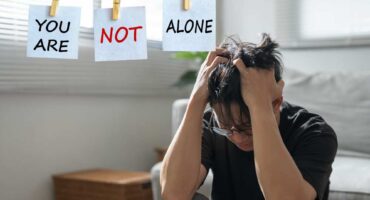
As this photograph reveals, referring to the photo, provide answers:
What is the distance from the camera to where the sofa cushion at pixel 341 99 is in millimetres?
2303

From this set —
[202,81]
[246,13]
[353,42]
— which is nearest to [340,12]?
[353,42]

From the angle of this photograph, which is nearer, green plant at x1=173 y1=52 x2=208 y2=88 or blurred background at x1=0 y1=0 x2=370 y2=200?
blurred background at x1=0 y1=0 x2=370 y2=200

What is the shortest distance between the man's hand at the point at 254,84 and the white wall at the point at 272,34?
1839 mm

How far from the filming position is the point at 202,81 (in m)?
1.22

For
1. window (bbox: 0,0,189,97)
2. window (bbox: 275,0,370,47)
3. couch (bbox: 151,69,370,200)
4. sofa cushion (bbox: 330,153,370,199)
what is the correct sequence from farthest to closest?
window (bbox: 275,0,370,47)
couch (bbox: 151,69,370,200)
window (bbox: 0,0,189,97)
sofa cushion (bbox: 330,153,370,199)

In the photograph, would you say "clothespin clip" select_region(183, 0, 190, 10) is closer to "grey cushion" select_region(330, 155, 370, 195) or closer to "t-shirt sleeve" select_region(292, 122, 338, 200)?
"t-shirt sleeve" select_region(292, 122, 338, 200)

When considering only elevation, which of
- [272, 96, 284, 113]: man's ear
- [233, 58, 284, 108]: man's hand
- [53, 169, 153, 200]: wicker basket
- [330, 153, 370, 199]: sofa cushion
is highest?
[233, 58, 284, 108]: man's hand

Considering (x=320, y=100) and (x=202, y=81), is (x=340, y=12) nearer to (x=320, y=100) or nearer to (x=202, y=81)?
(x=320, y=100)

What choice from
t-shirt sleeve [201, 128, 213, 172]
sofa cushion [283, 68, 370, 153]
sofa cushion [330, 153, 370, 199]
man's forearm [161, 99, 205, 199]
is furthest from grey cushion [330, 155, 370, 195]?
man's forearm [161, 99, 205, 199]

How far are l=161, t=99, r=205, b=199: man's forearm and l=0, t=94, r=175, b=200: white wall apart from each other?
1120mm

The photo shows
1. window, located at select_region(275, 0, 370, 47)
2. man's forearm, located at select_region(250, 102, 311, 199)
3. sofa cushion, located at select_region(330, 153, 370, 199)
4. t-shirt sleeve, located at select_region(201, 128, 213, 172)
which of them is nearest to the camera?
man's forearm, located at select_region(250, 102, 311, 199)

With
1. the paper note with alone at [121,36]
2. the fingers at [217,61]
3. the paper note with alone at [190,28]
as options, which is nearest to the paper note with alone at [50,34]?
the paper note with alone at [121,36]

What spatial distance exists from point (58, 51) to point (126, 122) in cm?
166

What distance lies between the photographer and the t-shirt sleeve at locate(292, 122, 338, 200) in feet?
3.78
